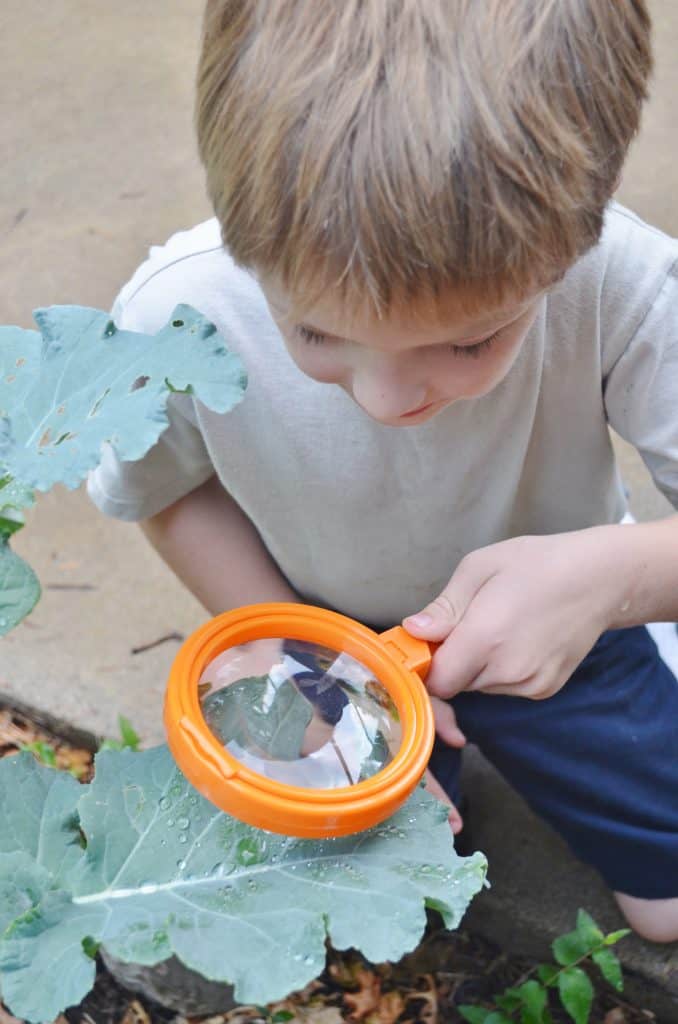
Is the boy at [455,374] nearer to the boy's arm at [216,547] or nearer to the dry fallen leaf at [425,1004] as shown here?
the boy's arm at [216,547]

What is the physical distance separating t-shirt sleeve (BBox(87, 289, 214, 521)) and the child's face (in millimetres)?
376

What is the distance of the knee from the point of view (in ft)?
5.24

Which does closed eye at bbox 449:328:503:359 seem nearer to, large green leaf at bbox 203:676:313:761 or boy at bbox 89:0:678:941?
boy at bbox 89:0:678:941

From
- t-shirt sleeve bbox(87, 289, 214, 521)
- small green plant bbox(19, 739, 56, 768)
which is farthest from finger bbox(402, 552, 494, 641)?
small green plant bbox(19, 739, 56, 768)

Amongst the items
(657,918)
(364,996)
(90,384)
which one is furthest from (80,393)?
(657,918)

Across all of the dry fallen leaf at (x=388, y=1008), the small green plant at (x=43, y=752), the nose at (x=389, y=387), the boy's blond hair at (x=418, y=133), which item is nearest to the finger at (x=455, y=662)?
the nose at (x=389, y=387)

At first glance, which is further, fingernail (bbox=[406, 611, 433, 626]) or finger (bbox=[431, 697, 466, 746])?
finger (bbox=[431, 697, 466, 746])

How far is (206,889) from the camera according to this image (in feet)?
3.44

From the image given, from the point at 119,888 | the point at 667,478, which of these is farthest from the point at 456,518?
the point at 119,888

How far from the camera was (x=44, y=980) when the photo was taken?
3.10ft

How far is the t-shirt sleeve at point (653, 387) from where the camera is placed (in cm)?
138

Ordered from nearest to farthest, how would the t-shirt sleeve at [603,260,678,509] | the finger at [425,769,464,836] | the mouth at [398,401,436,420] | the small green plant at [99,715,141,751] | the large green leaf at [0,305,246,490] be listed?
the large green leaf at [0,305,246,490] → the mouth at [398,401,436,420] → the t-shirt sleeve at [603,260,678,509] → the finger at [425,769,464,836] → the small green plant at [99,715,141,751]

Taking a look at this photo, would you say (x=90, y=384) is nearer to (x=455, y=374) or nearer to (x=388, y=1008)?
(x=455, y=374)

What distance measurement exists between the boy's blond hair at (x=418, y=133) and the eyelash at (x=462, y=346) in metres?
0.09
